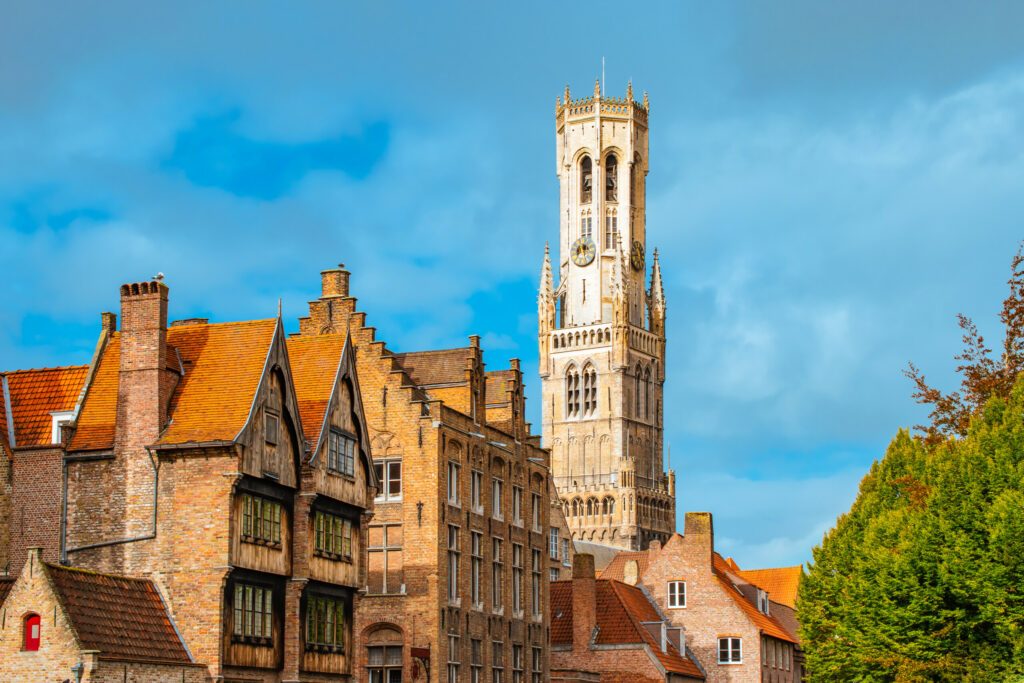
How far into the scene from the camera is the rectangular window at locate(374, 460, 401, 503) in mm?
57031

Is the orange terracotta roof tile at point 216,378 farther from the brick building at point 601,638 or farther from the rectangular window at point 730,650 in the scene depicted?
the rectangular window at point 730,650

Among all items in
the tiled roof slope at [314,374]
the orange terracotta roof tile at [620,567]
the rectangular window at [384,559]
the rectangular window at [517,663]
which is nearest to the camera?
the tiled roof slope at [314,374]

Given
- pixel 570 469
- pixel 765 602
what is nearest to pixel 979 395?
pixel 765 602

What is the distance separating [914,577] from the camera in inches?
1921

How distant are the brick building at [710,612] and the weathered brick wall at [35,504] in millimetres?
37393

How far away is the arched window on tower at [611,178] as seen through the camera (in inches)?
6872

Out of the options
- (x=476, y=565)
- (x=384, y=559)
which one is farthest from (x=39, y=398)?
(x=476, y=565)

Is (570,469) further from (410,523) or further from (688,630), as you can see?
(410,523)

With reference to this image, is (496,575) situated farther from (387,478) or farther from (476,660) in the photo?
(387,478)

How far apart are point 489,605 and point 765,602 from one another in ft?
81.4

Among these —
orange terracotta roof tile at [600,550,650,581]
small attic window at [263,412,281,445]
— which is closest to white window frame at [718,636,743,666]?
orange terracotta roof tile at [600,550,650,581]

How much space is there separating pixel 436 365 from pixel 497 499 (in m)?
5.18

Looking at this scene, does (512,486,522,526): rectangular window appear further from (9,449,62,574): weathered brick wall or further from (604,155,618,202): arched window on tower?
(604,155,618,202): arched window on tower

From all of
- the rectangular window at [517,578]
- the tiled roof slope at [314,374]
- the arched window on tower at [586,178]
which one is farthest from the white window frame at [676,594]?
the arched window on tower at [586,178]
